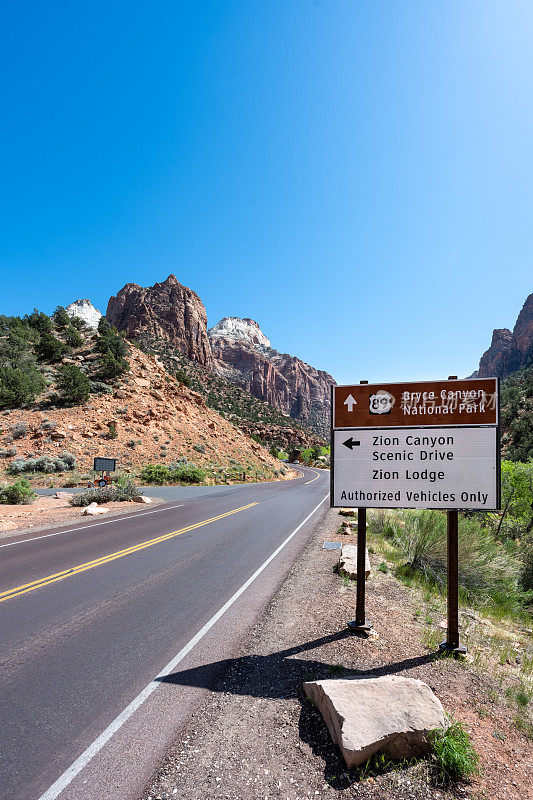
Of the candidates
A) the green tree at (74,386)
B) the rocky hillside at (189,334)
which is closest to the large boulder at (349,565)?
the green tree at (74,386)

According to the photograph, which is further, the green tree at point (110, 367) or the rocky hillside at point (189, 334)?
the rocky hillside at point (189, 334)

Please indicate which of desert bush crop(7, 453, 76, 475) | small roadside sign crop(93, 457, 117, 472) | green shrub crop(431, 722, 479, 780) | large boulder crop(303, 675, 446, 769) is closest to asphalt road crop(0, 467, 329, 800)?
large boulder crop(303, 675, 446, 769)

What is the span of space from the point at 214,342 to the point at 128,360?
15054 centimetres

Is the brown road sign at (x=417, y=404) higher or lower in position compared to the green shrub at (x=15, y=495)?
higher

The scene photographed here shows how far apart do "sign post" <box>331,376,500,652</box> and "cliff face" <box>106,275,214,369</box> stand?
98.8 metres

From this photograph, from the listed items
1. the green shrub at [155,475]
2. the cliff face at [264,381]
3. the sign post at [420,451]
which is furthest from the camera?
the cliff face at [264,381]

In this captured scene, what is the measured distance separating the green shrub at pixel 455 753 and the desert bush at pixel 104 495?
1709 cm

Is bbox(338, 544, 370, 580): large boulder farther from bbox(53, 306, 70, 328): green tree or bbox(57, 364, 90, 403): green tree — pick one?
bbox(53, 306, 70, 328): green tree

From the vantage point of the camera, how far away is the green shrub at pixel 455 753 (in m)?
2.85

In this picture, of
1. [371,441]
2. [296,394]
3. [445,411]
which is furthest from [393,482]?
[296,394]

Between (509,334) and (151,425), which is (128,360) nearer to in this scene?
(151,425)

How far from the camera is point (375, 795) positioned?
8.89ft

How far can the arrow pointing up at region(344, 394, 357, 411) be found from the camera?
5.63 meters

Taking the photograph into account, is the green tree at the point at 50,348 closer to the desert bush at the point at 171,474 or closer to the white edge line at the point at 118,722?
the desert bush at the point at 171,474
